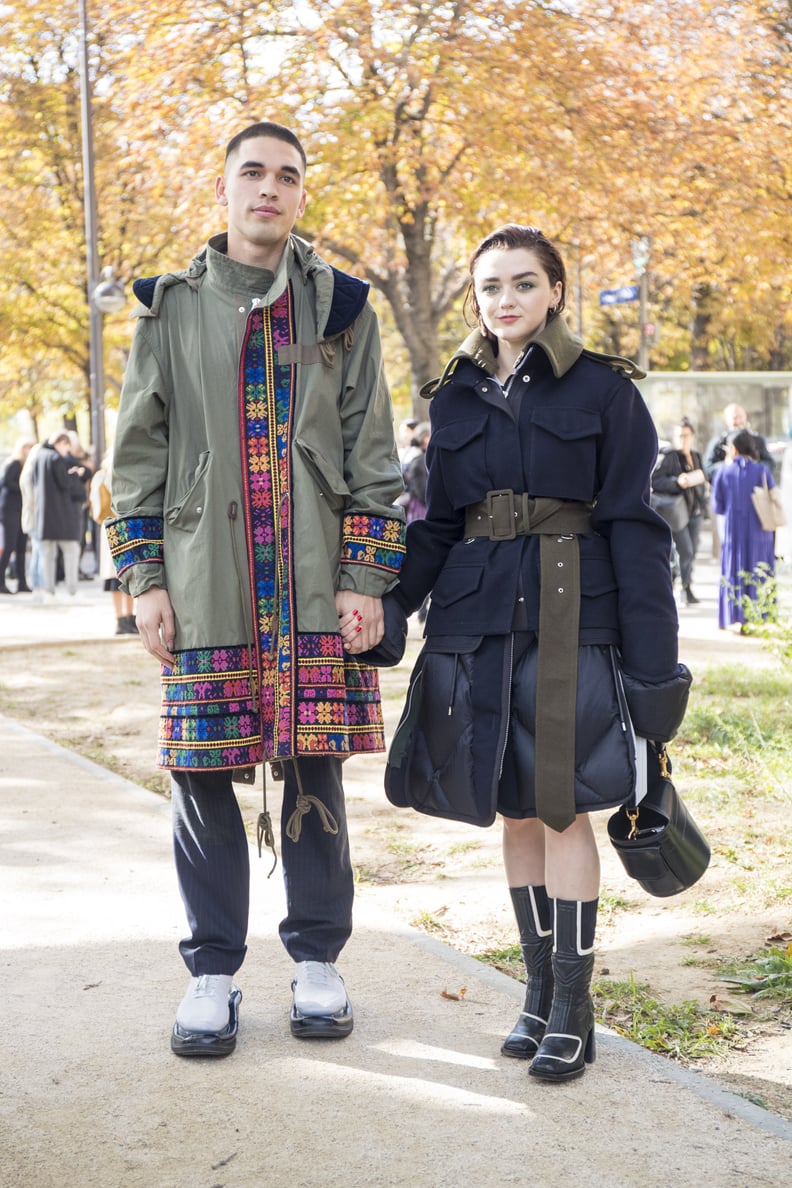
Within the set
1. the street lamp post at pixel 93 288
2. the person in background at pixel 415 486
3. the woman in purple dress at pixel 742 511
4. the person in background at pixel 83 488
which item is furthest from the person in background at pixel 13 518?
the woman in purple dress at pixel 742 511

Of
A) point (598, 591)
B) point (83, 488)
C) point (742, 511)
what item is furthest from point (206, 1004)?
point (83, 488)

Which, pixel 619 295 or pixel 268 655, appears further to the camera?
pixel 619 295

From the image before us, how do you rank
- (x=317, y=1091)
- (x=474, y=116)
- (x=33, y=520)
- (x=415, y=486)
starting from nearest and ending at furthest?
(x=317, y=1091)
(x=415, y=486)
(x=474, y=116)
(x=33, y=520)

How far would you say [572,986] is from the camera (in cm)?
344

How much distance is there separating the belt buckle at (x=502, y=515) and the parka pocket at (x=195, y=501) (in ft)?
2.23

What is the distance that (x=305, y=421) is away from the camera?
3.58 meters

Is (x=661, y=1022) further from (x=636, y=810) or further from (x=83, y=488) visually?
(x=83, y=488)

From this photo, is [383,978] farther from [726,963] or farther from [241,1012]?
[726,963]

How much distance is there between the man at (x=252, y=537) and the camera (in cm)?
357

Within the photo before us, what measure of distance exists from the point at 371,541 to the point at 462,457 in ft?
1.01

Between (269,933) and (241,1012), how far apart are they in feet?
2.22

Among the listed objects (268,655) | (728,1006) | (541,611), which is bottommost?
(728,1006)

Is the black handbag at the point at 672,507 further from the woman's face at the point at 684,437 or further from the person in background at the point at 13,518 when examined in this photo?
the person in background at the point at 13,518

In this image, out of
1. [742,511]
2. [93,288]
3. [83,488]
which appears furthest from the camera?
[93,288]
